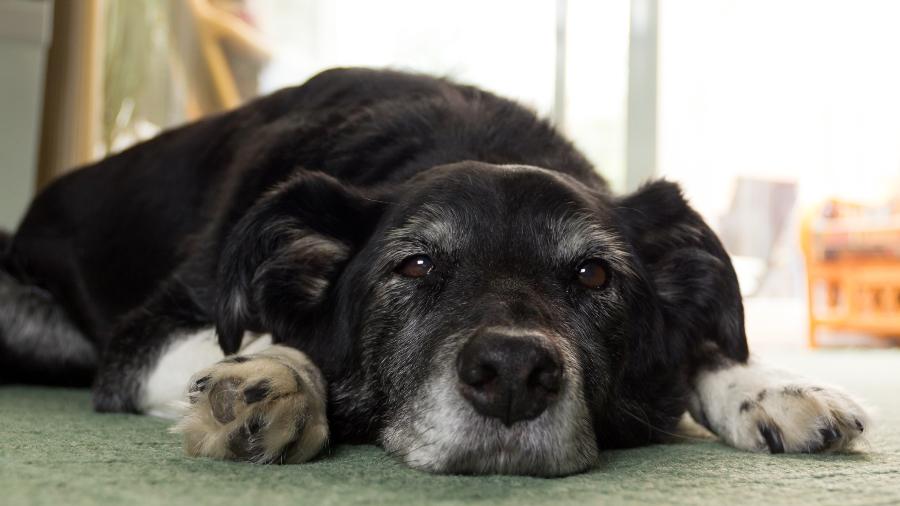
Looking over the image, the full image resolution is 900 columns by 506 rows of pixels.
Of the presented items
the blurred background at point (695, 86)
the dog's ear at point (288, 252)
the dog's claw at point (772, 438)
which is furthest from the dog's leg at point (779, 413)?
the blurred background at point (695, 86)

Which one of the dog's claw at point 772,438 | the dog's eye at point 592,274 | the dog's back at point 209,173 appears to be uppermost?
the dog's back at point 209,173

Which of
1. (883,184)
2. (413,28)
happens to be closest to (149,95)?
(413,28)

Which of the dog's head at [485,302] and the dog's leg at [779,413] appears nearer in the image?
the dog's head at [485,302]

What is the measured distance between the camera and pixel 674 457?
180 cm

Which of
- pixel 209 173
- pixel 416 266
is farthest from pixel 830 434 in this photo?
pixel 209 173

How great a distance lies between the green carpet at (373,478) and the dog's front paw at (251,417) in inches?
1.5

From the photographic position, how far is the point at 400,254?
1.86 m

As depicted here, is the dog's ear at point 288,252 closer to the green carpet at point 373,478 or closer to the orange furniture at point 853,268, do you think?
the green carpet at point 373,478

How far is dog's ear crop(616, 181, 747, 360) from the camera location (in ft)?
7.05

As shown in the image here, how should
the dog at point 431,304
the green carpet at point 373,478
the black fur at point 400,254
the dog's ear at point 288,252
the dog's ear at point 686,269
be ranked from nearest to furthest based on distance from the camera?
1. the green carpet at point 373,478
2. the dog at point 431,304
3. the black fur at point 400,254
4. the dog's ear at point 288,252
5. the dog's ear at point 686,269

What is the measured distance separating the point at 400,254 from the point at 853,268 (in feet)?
20.2

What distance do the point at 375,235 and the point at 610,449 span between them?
A: 700mm

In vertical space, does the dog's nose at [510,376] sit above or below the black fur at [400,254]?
below

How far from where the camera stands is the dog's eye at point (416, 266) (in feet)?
6.03
